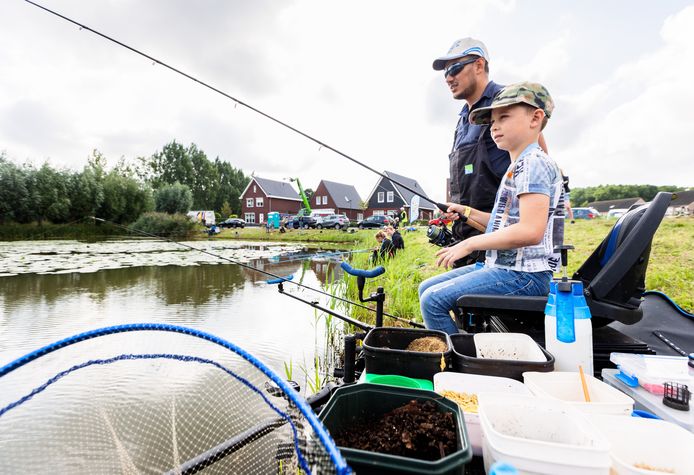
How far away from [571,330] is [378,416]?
2.88ft

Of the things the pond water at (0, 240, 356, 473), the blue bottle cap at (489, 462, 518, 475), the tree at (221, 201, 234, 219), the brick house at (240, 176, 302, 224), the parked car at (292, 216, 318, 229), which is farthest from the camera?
the tree at (221, 201, 234, 219)

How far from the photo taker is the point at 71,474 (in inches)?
71.9

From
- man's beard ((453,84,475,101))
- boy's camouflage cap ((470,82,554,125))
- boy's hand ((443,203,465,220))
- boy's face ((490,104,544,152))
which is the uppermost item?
man's beard ((453,84,475,101))

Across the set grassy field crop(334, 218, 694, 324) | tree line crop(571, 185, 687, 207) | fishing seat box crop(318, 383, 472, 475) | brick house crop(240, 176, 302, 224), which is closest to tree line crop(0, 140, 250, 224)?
brick house crop(240, 176, 302, 224)

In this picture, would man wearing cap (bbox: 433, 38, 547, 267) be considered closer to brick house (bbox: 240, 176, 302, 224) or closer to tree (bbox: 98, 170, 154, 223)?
tree (bbox: 98, 170, 154, 223)

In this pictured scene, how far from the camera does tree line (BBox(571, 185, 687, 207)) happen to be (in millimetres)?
76938

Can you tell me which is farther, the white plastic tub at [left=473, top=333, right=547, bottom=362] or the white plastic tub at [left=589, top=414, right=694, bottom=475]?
the white plastic tub at [left=473, top=333, right=547, bottom=362]

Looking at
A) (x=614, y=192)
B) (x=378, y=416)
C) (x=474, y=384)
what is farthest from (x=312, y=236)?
(x=614, y=192)

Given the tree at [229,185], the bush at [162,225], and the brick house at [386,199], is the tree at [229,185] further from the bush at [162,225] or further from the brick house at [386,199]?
the bush at [162,225]

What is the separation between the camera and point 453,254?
67.0 inches

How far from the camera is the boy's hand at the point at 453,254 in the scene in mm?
1653

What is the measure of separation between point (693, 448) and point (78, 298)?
777 cm

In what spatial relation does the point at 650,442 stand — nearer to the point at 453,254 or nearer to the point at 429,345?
the point at 429,345

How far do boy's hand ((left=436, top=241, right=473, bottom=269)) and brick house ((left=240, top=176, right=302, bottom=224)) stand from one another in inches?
1646
